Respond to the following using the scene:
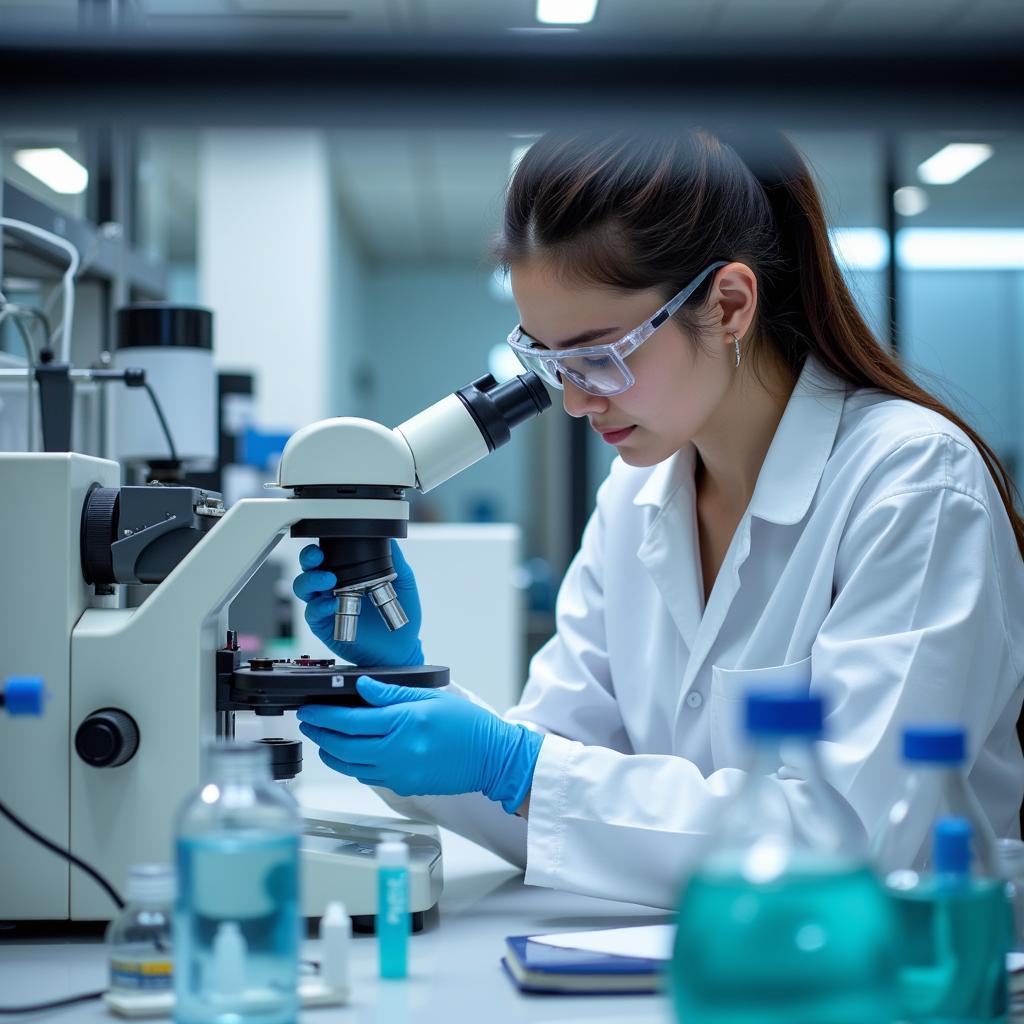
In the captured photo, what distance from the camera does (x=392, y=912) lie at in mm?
828

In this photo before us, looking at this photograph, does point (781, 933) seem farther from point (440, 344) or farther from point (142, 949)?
point (440, 344)

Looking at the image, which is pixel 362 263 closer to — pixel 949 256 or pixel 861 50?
pixel 949 256

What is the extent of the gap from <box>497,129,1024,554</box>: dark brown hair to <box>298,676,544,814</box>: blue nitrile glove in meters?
0.45

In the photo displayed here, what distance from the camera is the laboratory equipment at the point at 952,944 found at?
0.61 metres

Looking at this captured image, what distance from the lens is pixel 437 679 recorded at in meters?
1.15

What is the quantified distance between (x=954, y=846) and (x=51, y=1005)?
0.60 metres

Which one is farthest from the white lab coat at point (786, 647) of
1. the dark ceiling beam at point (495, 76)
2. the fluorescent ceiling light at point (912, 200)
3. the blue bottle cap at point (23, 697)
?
the fluorescent ceiling light at point (912, 200)

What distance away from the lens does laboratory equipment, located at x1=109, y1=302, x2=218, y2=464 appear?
1781 millimetres

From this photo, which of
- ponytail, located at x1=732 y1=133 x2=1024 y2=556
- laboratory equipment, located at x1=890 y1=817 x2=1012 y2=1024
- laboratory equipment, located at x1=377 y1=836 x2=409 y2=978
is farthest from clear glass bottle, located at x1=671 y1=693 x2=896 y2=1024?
ponytail, located at x1=732 y1=133 x2=1024 y2=556

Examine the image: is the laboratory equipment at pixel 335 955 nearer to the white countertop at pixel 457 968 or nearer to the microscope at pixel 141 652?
the white countertop at pixel 457 968

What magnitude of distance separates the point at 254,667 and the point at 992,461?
815mm

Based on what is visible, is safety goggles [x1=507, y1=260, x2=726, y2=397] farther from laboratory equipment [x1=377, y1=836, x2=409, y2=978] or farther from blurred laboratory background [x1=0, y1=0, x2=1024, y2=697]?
laboratory equipment [x1=377, y1=836, x2=409, y2=978]

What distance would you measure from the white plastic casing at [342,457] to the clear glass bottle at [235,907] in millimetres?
426

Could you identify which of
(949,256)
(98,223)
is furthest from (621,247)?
(949,256)
